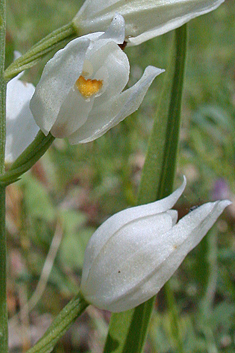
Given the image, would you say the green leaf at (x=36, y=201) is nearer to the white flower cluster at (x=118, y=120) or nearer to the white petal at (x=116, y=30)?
the white flower cluster at (x=118, y=120)

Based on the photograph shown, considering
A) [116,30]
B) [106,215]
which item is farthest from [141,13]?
[106,215]

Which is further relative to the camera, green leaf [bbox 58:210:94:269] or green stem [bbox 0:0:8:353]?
green leaf [bbox 58:210:94:269]

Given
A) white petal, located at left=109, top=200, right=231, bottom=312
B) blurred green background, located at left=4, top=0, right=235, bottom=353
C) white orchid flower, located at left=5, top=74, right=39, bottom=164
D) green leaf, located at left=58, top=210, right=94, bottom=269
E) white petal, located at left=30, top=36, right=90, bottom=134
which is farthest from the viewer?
green leaf, located at left=58, top=210, right=94, bottom=269

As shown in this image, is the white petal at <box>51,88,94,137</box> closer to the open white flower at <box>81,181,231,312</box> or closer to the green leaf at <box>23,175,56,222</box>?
the open white flower at <box>81,181,231,312</box>

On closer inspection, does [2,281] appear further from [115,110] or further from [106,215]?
[106,215]

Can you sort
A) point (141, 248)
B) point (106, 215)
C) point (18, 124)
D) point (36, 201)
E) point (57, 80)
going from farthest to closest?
point (106, 215)
point (36, 201)
point (18, 124)
point (141, 248)
point (57, 80)

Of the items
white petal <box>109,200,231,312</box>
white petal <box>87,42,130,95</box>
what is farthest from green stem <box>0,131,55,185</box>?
white petal <box>109,200,231,312</box>

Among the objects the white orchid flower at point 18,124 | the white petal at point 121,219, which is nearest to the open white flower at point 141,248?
the white petal at point 121,219
